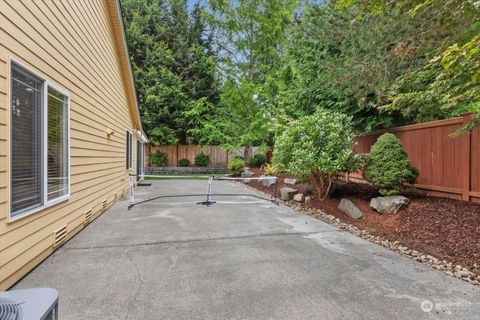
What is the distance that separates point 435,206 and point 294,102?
5.49 metres

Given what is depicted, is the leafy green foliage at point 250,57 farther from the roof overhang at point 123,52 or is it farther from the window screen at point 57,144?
the window screen at point 57,144

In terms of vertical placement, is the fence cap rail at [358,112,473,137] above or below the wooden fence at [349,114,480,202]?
above

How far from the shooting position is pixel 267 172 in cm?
1244

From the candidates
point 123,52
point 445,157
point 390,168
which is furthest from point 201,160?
point 445,157

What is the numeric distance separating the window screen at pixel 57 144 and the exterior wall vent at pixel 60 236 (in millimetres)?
478

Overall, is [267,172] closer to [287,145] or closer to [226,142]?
[226,142]

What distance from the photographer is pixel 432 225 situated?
429 cm

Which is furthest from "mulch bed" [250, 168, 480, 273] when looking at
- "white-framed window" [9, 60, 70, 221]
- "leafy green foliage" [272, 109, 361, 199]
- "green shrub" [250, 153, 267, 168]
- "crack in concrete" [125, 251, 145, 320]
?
"green shrub" [250, 153, 267, 168]

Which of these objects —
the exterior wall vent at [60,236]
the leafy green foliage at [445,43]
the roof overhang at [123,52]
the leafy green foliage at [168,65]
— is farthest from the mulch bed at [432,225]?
the leafy green foliage at [168,65]

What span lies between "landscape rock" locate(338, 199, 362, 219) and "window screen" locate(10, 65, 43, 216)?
523 cm

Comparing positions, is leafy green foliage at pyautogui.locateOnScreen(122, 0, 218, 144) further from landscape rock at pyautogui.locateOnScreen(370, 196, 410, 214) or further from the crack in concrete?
the crack in concrete

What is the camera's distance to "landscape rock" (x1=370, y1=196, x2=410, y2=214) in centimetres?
504

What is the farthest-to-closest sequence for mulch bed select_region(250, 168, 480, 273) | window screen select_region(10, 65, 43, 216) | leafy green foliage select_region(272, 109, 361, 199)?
leafy green foliage select_region(272, 109, 361, 199)
mulch bed select_region(250, 168, 480, 273)
window screen select_region(10, 65, 43, 216)

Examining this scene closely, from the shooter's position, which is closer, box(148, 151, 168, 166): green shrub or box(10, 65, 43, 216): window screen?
box(10, 65, 43, 216): window screen
